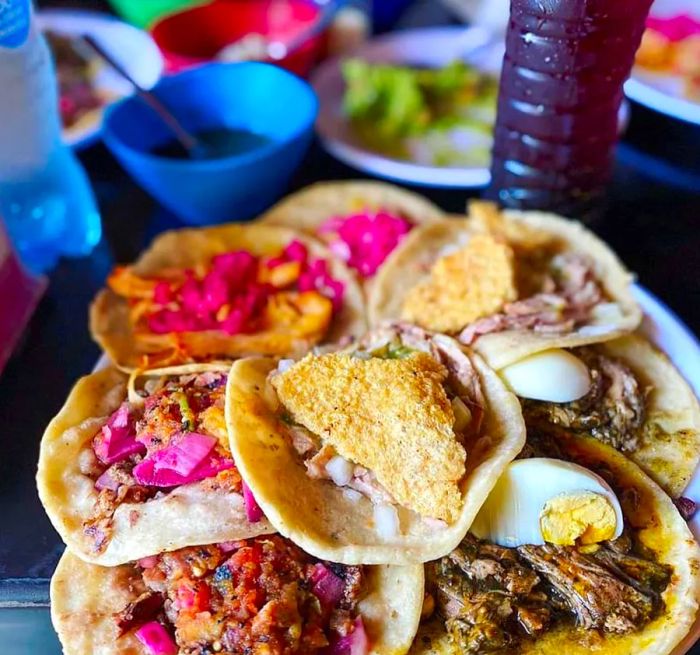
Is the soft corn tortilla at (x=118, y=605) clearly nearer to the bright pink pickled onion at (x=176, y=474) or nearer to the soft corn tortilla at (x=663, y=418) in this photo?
the bright pink pickled onion at (x=176, y=474)

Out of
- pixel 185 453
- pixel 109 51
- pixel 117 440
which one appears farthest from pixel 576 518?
pixel 109 51

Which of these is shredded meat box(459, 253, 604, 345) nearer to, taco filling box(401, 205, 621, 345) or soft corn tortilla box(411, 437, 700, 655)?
taco filling box(401, 205, 621, 345)

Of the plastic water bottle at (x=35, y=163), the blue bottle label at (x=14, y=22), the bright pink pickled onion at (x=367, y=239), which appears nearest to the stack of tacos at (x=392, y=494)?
the bright pink pickled onion at (x=367, y=239)

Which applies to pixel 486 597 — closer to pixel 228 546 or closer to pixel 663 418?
pixel 228 546

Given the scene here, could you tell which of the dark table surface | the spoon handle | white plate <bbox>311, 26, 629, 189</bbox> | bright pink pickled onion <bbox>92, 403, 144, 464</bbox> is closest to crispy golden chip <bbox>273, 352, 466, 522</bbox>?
bright pink pickled onion <bbox>92, 403, 144, 464</bbox>

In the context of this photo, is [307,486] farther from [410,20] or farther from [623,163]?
[410,20]

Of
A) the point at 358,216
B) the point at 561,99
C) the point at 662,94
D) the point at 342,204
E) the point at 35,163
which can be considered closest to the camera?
the point at 561,99
